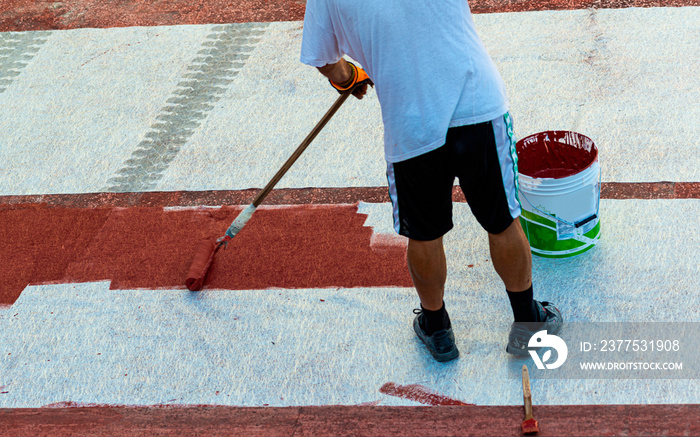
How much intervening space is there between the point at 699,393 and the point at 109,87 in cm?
388

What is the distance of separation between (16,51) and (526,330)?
442 centimetres

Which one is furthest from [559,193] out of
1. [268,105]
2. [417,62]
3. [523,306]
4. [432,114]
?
[268,105]

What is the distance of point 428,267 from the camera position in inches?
98.7

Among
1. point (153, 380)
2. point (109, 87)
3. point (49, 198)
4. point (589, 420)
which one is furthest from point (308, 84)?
point (589, 420)

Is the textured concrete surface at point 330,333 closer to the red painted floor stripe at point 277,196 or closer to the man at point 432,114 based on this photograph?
the red painted floor stripe at point 277,196

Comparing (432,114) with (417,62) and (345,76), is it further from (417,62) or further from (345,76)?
(345,76)

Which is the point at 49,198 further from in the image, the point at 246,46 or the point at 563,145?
the point at 563,145

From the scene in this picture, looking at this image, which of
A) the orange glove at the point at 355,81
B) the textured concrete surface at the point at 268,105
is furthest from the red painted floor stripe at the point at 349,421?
the textured concrete surface at the point at 268,105

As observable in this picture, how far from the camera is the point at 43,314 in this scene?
3123 mm

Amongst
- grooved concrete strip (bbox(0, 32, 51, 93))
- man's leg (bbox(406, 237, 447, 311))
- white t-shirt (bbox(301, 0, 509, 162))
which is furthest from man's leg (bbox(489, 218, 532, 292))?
grooved concrete strip (bbox(0, 32, 51, 93))

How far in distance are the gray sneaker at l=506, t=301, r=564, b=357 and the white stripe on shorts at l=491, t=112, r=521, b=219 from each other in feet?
1.52

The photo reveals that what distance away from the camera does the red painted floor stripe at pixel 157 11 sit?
16.6 feet

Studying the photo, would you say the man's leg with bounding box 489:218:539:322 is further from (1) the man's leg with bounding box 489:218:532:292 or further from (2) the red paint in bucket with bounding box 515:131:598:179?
(2) the red paint in bucket with bounding box 515:131:598:179

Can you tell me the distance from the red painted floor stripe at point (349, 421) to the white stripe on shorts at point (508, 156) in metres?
0.70
